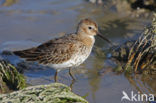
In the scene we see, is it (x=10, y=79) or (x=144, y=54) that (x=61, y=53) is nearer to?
(x=10, y=79)

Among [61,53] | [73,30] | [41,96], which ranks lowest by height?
[41,96]

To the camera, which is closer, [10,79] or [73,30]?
[10,79]

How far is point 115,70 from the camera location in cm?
645

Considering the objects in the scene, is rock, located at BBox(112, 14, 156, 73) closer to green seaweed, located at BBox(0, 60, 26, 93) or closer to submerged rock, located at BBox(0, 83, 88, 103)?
submerged rock, located at BBox(0, 83, 88, 103)

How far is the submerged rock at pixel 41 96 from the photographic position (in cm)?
431

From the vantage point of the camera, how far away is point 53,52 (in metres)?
5.87

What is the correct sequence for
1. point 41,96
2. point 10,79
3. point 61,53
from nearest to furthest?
1. point 41,96
2. point 10,79
3. point 61,53

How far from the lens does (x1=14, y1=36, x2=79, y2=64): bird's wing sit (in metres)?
5.84

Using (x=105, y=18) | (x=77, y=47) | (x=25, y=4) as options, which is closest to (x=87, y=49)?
(x=77, y=47)

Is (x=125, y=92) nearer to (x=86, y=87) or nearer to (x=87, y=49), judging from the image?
(x=86, y=87)

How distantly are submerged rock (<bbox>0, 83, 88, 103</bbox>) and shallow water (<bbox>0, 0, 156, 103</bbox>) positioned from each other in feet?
2.12

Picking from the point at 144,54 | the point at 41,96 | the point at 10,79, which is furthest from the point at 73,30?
the point at 41,96

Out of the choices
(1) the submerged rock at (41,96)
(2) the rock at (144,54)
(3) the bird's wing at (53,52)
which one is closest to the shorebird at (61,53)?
(3) the bird's wing at (53,52)

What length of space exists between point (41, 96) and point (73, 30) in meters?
3.87
